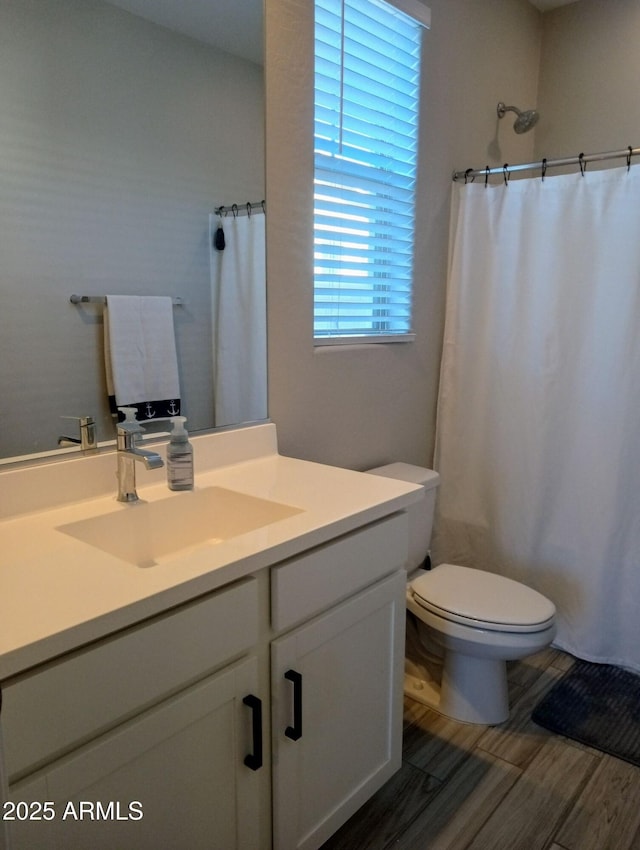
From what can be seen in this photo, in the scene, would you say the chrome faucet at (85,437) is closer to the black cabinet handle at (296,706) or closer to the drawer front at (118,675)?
the drawer front at (118,675)

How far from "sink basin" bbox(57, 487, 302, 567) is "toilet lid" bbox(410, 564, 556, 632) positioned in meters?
0.77

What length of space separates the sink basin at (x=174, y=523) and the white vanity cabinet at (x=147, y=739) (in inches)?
13.3

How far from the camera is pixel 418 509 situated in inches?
82.0

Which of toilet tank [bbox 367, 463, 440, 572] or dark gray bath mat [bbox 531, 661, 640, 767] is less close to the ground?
toilet tank [bbox 367, 463, 440, 572]

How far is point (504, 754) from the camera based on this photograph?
1.79m

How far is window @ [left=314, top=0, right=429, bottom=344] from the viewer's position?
1.81 metres

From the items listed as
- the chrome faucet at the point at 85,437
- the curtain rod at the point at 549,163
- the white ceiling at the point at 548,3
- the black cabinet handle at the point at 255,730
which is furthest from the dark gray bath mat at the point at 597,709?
the white ceiling at the point at 548,3

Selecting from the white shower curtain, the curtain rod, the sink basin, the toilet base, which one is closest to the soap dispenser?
the sink basin

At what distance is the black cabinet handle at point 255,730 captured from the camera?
3.58ft

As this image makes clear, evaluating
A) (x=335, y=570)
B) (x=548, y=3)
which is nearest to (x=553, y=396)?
(x=335, y=570)

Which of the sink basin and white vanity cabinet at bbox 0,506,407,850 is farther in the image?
the sink basin

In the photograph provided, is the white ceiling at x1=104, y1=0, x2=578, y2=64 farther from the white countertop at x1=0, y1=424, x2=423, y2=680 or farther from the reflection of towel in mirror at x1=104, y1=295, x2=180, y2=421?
the white countertop at x1=0, y1=424, x2=423, y2=680

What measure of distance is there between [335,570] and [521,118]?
2.08 meters

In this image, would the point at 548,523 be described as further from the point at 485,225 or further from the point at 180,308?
the point at 180,308
